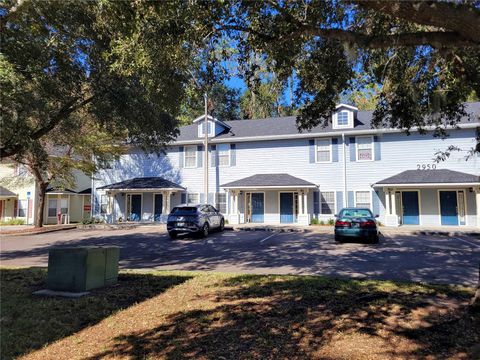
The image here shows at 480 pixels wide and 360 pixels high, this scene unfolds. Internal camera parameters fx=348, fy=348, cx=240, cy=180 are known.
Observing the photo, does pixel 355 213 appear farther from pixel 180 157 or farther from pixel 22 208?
pixel 22 208

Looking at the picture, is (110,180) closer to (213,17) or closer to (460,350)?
(213,17)

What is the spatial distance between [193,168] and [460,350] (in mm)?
24549

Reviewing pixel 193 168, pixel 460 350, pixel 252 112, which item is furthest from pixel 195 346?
pixel 252 112

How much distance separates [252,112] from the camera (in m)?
41.9

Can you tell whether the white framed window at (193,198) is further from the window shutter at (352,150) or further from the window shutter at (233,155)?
the window shutter at (352,150)

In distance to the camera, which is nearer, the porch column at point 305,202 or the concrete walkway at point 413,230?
the concrete walkway at point 413,230

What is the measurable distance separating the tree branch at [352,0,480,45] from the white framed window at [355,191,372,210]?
68.4ft

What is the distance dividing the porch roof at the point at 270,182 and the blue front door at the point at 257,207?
1431 mm

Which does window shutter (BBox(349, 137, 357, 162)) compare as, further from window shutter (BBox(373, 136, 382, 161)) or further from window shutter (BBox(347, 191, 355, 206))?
window shutter (BBox(347, 191, 355, 206))

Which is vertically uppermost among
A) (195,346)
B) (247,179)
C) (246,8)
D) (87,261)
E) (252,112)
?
(252,112)

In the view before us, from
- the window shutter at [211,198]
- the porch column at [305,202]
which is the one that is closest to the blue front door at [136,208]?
the window shutter at [211,198]

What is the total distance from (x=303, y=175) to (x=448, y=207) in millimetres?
9479

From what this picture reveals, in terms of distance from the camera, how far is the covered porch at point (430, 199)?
21.3m

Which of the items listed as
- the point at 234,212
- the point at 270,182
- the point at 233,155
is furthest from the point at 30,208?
the point at 270,182
